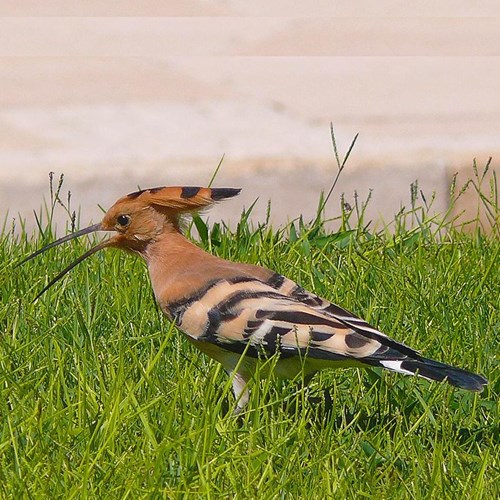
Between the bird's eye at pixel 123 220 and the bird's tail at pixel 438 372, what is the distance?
46.1 inches

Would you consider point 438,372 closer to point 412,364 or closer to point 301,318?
point 412,364

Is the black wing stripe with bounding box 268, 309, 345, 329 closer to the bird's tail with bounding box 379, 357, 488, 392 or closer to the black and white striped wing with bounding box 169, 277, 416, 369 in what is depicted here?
the black and white striped wing with bounding box 169, 277, 416, 369

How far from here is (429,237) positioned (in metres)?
5.91

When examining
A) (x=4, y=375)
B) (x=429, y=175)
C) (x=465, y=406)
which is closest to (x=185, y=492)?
(x=4, y=375)

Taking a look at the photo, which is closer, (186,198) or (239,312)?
(239,312)

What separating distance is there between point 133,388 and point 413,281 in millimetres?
1802

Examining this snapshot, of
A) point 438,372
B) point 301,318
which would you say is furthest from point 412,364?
point 301,318

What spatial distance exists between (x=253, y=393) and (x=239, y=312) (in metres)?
0.49

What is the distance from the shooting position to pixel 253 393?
3736 mm

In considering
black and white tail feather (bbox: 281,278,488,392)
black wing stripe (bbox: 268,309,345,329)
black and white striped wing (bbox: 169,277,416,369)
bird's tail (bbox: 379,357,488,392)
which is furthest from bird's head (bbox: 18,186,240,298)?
bird's tail (bbox: 379,357,488,392)

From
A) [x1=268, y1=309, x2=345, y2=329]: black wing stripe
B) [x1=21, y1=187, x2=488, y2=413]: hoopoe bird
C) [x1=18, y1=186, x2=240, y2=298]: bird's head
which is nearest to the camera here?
[x1=21, y1=187, x2=488, y2=413]: hoopoe bird

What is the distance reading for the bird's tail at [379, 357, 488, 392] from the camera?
3.82m

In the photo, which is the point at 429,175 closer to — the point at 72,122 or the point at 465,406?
the point at 72,122

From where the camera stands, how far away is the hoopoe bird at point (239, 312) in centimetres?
395
